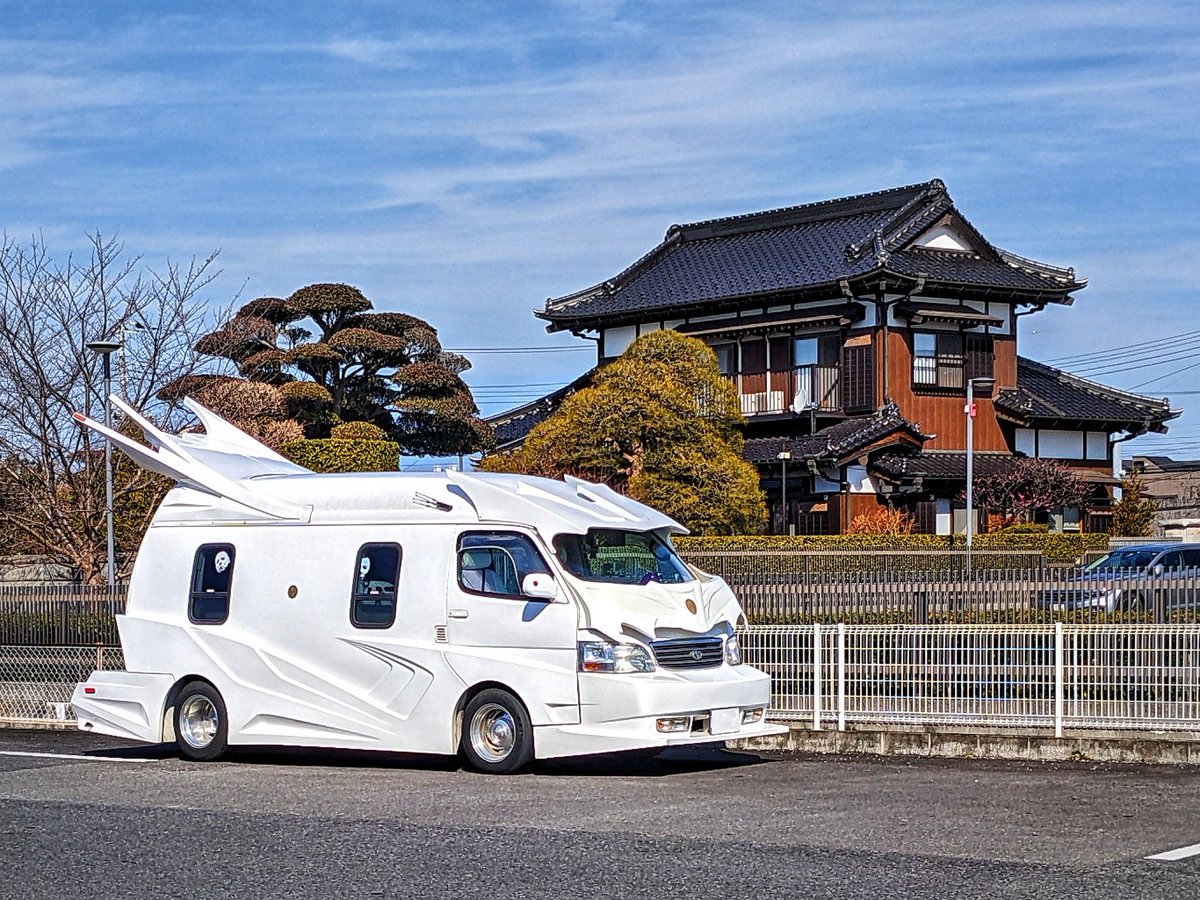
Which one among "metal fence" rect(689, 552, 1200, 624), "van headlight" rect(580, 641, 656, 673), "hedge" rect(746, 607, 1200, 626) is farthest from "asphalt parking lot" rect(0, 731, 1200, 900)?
"metal fence" rect(689, 552, 1200, 624)

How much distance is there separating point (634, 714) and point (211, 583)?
4416 mm

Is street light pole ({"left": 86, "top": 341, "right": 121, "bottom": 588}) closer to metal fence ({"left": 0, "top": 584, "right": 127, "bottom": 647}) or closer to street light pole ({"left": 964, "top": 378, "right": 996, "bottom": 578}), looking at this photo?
metal fence ({"left": 0, "top": 584, "right": 127, "bottom": 647})

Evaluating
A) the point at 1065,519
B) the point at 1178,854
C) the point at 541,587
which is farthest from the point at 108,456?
the point at 1065,519

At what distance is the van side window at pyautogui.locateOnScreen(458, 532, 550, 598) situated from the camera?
13.5m

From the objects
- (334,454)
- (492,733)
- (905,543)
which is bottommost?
(492,733)

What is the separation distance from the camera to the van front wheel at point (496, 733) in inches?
517

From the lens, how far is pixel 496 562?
13617 millimetres

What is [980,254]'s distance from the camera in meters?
45.4

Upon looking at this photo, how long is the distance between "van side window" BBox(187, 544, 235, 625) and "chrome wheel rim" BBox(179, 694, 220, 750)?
737 mm

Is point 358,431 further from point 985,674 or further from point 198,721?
point 985,674

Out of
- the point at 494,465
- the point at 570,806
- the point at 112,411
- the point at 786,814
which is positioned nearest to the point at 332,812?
the point at 570,806

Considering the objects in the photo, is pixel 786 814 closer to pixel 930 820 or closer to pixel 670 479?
pixel 930 820

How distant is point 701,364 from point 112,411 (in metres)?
14.7

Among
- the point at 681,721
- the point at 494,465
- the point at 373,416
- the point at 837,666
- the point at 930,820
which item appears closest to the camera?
the point at 930,820
